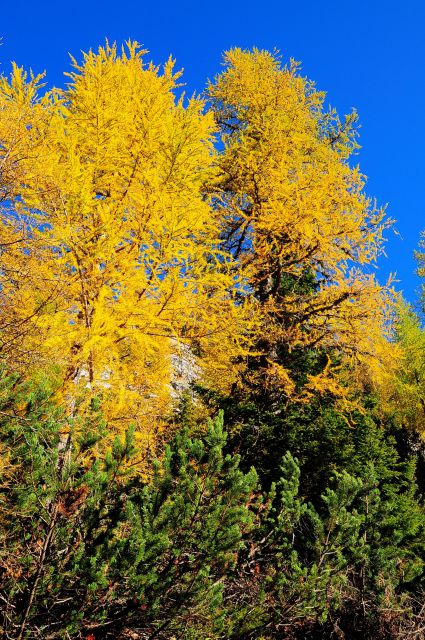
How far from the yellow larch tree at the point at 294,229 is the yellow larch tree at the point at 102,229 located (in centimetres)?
257

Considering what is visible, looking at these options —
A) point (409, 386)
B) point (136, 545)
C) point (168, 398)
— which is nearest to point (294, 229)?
point (168, 398)

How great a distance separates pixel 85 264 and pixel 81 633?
3.45m

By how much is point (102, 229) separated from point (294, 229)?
14.7 ft

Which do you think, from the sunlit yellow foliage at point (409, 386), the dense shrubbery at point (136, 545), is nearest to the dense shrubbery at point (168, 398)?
the dense shrubbery at point (136, 545)

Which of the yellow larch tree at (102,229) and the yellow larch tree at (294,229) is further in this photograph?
the yellow larch tree at (294,229)

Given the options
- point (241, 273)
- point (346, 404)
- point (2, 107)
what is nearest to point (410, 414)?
point (346, 404)

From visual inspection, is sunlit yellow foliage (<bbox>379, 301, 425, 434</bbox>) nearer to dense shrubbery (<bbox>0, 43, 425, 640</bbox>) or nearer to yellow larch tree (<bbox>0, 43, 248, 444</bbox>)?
dense shrubbery (<bbox>0, 43, 425, 640</bbox>)

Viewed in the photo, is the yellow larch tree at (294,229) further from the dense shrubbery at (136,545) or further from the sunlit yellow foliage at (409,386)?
the sunlit yellow foliage at (409,386)

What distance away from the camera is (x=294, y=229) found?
841cm

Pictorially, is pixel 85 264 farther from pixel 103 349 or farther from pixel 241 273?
pixel 241 273

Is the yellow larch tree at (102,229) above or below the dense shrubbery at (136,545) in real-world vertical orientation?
above

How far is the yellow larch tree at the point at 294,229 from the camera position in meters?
8.49

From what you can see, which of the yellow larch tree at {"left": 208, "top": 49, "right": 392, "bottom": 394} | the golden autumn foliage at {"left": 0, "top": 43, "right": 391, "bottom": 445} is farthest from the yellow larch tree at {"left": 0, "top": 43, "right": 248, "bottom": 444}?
the yellow larch tree at {"left": 208, "top": 49, "right": 392, "bottom": 394}

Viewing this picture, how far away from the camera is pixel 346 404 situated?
7.96m
